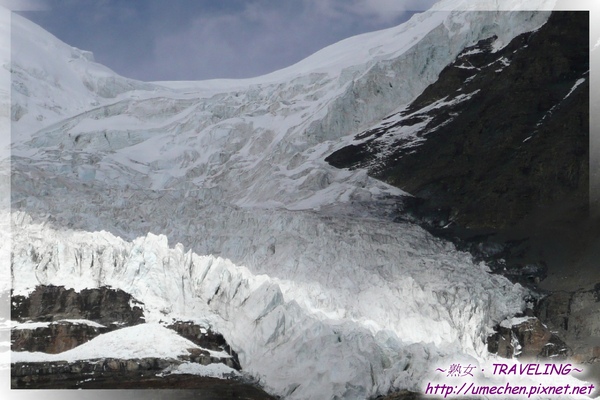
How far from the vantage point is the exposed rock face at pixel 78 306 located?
1692 inches

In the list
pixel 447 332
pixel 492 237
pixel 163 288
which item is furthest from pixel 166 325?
Answer: pixel 492 237

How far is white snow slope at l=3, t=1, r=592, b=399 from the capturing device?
41.2 metres

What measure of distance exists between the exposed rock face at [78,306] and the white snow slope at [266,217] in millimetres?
458

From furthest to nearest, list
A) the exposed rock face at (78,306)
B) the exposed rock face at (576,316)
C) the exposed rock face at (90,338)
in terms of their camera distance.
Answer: the exposed rock face at (576,316)
the exposed rock face at (78,306)
the exposed rock face at (90,338)

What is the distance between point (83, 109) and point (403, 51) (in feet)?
83.0

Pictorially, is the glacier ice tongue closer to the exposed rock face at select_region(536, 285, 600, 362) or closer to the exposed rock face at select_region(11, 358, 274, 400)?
the exposed rock face at select_region(11, 358, 274, 400)

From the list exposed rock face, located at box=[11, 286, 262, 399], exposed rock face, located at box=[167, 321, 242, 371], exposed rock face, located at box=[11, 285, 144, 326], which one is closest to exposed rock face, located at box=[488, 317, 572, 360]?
exposed rock face, located at box=[167, 321, 242, 371]

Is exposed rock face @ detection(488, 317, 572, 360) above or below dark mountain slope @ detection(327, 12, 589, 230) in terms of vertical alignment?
below

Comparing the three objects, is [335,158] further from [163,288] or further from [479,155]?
[163,288]

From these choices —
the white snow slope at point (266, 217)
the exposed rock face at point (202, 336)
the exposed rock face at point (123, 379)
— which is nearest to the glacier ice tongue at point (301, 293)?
the white snow slope at point (266, 217)

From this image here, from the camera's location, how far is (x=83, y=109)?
75.0 metres

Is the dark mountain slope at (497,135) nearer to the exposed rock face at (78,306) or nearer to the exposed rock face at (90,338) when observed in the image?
the exposed rock face at (90,338)

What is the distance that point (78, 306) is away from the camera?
43.4 m

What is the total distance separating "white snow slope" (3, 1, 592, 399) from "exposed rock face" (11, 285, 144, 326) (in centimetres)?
46
